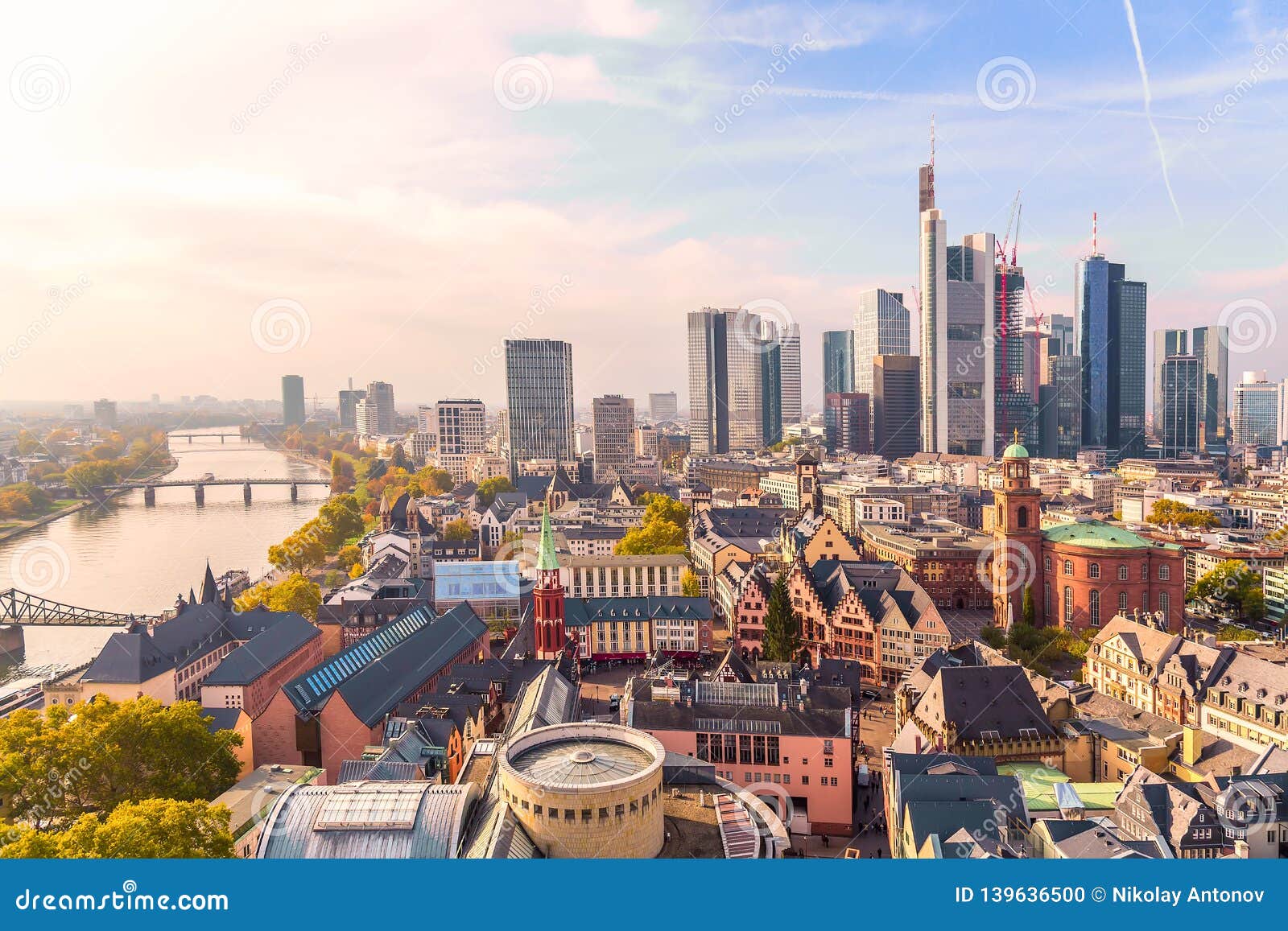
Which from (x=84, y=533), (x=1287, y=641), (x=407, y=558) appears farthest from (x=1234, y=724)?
(x=84, y=533)

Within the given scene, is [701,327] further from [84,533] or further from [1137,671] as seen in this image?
[1137,671]

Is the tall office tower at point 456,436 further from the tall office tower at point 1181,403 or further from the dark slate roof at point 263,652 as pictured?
the tall office tower at point 1181,403

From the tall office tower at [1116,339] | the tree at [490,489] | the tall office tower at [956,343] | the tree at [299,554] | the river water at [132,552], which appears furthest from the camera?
the tall office tower at [1116,339]

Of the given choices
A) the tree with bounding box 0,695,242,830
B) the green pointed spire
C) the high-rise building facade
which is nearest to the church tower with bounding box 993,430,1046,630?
the green pointed spire

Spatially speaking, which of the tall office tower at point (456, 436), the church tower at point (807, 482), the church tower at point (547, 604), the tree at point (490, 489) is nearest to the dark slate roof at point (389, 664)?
the church tower at point (547, 604)

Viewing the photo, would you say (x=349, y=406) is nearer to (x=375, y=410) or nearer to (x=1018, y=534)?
(x=375, y=410)

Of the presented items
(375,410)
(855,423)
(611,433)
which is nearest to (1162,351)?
(855,423)
